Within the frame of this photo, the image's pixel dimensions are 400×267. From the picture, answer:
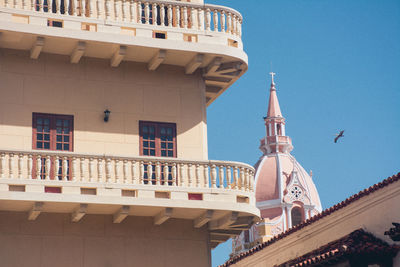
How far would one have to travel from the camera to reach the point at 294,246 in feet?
86.3

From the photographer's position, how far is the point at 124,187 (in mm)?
22656

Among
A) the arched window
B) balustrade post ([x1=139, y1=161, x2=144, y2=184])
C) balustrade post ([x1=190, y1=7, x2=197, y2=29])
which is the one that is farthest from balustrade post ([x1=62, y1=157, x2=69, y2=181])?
the arched window

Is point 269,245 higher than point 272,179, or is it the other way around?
point 272,179

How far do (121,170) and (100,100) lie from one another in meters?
2.55

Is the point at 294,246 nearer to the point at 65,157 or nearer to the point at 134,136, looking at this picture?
the point at 134,136

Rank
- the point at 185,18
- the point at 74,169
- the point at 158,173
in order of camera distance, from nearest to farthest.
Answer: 1. the point at 74,169
2. the point at 158,173
3. the point at 185,18

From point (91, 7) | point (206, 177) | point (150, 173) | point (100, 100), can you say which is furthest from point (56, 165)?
point (91, 7)

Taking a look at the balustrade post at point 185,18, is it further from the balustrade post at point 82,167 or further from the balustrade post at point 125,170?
the balustrade post at point 82,167

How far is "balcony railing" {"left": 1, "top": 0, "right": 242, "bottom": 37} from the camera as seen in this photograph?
78.3 feet

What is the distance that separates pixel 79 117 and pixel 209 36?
12.4ft

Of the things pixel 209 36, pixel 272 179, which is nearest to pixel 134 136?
pixel 209 36

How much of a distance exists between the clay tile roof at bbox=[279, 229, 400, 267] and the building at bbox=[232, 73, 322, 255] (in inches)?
2123

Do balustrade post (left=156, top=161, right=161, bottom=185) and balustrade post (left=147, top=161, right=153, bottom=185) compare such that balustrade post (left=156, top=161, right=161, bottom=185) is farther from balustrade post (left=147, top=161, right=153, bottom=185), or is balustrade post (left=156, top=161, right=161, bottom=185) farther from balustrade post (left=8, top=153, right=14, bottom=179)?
balustrade post (left=8, top=153, right=14, bottom=179)

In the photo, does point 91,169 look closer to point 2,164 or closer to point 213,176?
point 2,164
